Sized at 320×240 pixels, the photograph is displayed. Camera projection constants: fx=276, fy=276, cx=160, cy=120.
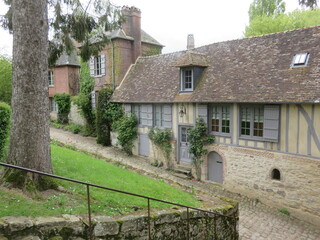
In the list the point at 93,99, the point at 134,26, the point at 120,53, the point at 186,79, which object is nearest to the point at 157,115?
the point at 186,79

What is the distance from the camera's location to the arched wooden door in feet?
45.4

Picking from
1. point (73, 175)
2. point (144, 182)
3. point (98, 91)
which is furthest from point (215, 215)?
point (98, 91)

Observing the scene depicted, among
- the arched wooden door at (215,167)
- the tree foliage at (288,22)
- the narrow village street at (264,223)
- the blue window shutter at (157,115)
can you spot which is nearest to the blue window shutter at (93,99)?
the blue window shutter at (157,115)

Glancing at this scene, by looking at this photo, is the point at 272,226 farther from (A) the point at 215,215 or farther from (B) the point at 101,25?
(B) the point at 101,25

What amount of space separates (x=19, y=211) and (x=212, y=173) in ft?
35.6

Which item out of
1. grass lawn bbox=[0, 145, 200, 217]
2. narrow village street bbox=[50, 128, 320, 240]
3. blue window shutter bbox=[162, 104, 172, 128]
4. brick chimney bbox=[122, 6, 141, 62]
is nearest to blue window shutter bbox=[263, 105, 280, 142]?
narrow village street bbox=[50, 128, 320, 240]

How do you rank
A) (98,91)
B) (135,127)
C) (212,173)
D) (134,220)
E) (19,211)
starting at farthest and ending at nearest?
(98,91), (135,127), (212,173), (134,220), (19,211)

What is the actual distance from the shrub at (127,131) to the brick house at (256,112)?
1534mm

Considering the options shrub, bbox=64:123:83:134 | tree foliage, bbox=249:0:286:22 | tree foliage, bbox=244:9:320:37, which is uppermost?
tree foliage, bbox=249:0:286:22

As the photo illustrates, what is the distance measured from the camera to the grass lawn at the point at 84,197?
4992 mm

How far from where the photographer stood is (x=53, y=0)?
858 cm

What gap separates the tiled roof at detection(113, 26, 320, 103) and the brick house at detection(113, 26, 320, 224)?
4 centimetres

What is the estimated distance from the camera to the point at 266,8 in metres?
31.6

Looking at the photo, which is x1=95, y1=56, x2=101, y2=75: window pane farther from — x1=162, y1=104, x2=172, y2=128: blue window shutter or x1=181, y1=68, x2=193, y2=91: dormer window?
x1=181, y1=68, x2=193, y2=91: dormer window
